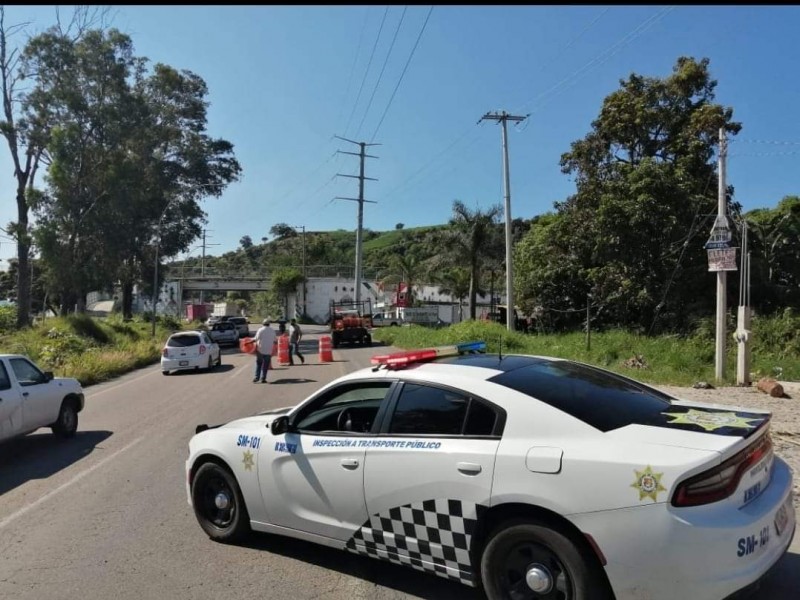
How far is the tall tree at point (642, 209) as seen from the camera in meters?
25.2

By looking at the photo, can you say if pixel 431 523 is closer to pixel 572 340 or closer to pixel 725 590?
pixel 725 590

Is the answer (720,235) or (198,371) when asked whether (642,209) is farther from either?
(198,371)

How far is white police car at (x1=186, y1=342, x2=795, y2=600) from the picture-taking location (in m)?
3.05

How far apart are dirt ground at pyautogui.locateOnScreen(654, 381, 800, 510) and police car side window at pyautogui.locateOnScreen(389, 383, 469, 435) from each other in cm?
378

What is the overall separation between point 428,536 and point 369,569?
0.97 m

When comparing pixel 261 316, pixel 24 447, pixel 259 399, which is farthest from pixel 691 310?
pixel 261 316

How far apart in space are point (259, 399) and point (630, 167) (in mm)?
20371

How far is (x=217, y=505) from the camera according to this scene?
511 cm

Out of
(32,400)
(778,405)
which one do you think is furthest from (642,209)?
(32,400)

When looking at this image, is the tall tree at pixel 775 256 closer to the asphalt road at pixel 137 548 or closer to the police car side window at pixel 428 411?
the asphalt road at pixel 137 548

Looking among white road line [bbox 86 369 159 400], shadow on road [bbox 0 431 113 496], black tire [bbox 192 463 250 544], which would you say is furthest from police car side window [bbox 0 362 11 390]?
white road line [bbox 86 369 159 400]

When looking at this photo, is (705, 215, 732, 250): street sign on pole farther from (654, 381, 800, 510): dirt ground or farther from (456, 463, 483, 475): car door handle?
(456, 463, 483, 475): car door handle

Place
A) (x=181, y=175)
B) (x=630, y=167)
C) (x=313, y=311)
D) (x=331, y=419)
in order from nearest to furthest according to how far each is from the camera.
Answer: (x=331, y=419), (x=630, y=167), (x=181, y=175), (x=313, y=311)

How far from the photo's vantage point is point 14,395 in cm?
838
